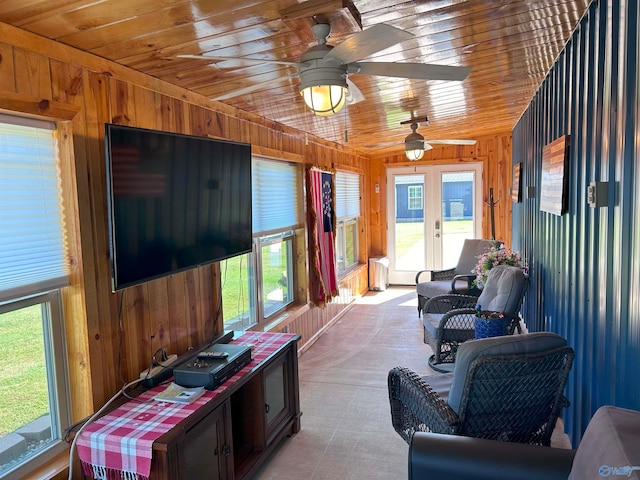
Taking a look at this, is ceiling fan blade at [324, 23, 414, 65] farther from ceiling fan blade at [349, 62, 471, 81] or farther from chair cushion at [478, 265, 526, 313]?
chair cushion at [478, 265, 526, 313]

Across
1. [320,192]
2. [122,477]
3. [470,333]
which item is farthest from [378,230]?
[122,477]

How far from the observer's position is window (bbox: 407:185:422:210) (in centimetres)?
762

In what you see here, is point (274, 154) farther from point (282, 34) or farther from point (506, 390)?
point (506, 390)

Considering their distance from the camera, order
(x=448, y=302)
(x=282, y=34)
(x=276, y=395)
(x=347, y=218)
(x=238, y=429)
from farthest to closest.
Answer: (x=347, y=218) → (x=448, y=302) → (x=276, y=395) → (x=238, y=429) → (x=282, y=34)

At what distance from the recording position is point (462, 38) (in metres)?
2.42

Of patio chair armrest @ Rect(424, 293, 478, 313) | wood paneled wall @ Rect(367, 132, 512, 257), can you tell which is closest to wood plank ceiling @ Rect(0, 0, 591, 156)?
patio chair armrest @ Rect(424, 293, 478, 313)

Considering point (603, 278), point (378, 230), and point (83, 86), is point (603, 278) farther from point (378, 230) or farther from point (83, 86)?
point (378, 230)

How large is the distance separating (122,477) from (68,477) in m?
0.25

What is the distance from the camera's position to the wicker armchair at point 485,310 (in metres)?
3.54

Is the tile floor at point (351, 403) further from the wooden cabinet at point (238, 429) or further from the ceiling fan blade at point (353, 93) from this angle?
the ceiling fan blade at point (353, 93)

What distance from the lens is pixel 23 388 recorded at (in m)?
1.86

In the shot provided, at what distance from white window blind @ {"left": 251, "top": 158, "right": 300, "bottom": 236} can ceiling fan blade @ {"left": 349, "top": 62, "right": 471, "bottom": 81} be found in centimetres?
190

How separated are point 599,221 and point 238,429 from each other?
2156 mm

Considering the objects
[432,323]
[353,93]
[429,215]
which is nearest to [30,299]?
[353,93]
